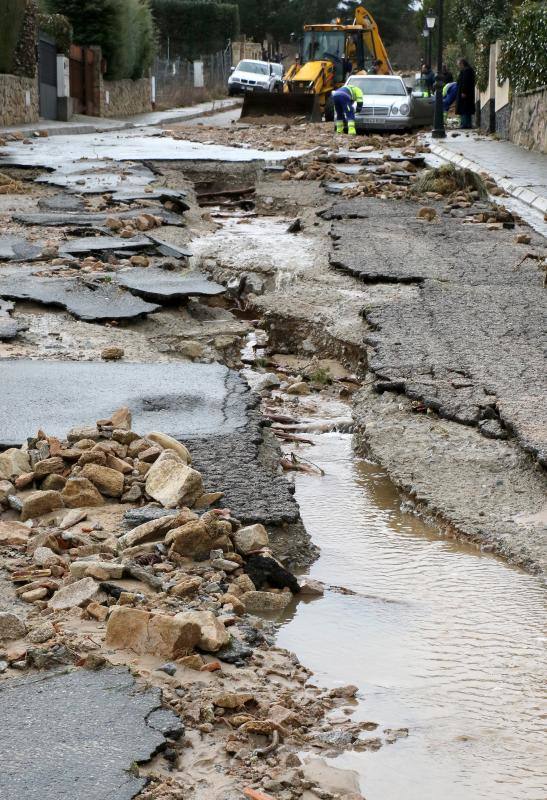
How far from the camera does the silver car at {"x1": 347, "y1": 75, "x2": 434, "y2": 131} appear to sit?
85.0 ft

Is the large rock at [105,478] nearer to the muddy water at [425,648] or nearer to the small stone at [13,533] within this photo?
the small stone at [13,533]

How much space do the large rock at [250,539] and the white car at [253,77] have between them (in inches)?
1747

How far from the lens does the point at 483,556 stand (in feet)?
13.3

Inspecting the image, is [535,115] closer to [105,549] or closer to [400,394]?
[400,394]

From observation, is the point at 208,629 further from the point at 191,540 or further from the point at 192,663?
the point at 191,540

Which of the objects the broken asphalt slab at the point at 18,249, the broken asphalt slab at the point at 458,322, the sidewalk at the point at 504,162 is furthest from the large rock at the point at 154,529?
the sidewalk at the point at 504,162

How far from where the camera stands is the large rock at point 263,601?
11.5ft

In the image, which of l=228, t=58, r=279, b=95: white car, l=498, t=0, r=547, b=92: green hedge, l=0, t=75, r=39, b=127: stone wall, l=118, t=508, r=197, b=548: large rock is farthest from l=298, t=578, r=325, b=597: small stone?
l=228, t=58, r=279, b=95: white car

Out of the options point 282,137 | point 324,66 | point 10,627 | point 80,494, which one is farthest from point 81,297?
point 324,66

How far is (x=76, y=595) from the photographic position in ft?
10.6

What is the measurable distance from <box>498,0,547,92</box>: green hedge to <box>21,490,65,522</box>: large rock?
1876cm

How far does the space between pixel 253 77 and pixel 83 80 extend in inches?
556

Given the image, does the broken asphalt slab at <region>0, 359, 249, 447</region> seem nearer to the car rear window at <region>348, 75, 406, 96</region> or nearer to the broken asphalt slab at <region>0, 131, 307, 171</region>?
the broken asphalt slab at <region>0, 131, 307, 171</region>

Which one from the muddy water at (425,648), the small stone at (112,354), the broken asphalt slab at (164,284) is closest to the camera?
the muddy water at (425,648)
